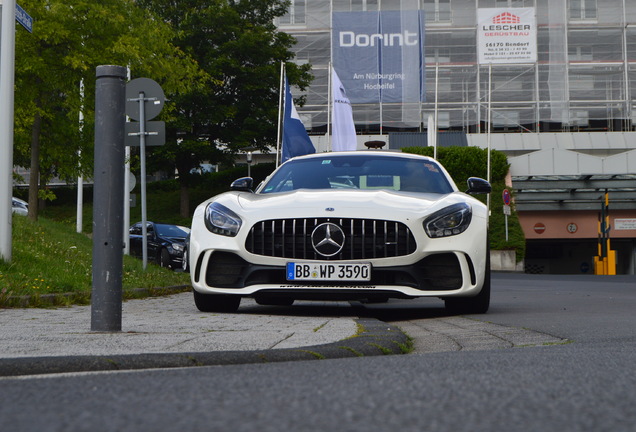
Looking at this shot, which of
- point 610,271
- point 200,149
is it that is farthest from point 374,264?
point 200,149

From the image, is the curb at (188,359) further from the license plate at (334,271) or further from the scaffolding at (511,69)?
the scaffolding at (511,69)

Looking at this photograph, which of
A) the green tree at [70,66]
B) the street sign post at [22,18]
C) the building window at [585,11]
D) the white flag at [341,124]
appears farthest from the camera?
the building window at [585,11]

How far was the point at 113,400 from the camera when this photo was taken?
244 cm

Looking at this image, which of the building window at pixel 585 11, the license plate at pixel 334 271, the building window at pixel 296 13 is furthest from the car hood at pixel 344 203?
the building window at pixel 585 11

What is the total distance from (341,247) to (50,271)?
4718mm

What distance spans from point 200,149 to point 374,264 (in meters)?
35.6

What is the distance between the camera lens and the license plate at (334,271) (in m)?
6.92

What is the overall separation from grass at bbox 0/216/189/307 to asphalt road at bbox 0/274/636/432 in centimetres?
584

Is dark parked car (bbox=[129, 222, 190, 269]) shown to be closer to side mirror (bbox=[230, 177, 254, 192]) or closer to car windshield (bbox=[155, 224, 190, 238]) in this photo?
car windshield (bbox=[155, 224, 190, 238])

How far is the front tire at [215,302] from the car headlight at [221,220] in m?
0.54

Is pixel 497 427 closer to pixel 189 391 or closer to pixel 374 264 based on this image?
pixel 189 391

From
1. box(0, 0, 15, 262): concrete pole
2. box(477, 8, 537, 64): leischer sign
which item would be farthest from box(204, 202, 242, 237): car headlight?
box(477, 8, 537, 64): leischer sign

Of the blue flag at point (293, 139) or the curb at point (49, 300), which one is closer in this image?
the curb at point (49, 300)

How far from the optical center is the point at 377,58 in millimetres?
45188
